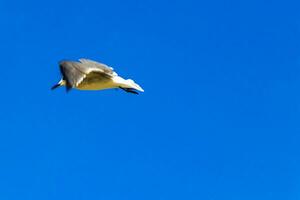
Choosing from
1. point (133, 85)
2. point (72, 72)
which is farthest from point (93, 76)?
point (72, 72)

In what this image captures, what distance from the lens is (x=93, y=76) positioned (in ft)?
65.1

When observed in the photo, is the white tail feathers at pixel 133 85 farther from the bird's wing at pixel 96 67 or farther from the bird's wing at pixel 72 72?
the bird's wing at pixel 72 72

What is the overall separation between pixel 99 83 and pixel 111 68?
546 millimetres

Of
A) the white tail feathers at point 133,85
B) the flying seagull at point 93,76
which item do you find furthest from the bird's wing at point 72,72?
the white tail feathers at point 133,85

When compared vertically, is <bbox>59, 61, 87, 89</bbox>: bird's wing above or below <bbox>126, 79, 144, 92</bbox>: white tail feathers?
below

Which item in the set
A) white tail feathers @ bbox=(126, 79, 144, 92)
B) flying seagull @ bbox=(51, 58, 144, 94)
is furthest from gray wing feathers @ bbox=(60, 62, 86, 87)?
white tail feathers @ bbox=(126, 79, 144, 92)

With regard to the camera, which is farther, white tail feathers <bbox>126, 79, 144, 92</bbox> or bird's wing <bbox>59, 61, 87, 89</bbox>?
white tail feathers <bbox>126, 79, 144, 92</bbox>

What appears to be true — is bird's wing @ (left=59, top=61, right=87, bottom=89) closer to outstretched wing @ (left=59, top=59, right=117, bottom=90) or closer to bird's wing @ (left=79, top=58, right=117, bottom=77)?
outstretched wing @ (left=59, top=59, right=117, bottom=90)

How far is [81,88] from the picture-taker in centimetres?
1948

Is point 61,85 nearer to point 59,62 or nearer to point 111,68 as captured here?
point 111,68

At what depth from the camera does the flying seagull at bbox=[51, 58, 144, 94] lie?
1816cm

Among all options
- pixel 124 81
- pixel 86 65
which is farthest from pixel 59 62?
pixel 124 81

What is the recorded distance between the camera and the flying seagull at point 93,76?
715 inches

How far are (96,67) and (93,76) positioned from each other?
263 mm
